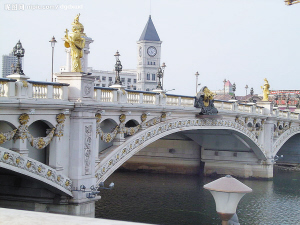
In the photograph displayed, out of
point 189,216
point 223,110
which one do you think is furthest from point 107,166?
point 223,110

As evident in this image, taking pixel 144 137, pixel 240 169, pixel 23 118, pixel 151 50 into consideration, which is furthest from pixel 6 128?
pixel 151 50

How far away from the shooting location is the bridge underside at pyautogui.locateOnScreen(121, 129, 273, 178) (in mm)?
52344

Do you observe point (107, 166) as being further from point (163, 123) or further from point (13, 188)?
point (163, 123)

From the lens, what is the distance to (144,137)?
100ft

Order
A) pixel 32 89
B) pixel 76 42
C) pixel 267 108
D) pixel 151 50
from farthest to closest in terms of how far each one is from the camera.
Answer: pixel 151 50, pixel 267 108, pixel 76 42, pixel 32 89

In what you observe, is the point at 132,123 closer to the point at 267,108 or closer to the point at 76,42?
the point at 76,42

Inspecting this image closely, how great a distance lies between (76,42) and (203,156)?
3156 centimetres

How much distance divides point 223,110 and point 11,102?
86.7 ft

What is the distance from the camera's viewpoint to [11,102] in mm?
19672

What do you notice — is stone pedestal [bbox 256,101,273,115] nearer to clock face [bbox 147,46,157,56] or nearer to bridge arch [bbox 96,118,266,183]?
bridge arch [bbox 96,118,266,183]

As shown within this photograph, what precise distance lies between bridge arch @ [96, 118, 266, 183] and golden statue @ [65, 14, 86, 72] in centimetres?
485

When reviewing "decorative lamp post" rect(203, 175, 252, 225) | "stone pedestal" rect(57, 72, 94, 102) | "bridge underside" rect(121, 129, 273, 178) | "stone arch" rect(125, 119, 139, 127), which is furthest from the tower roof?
"decorative lamp post" rect(203, 175, 252, 225)

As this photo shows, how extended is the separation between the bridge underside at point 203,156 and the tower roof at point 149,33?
118 m

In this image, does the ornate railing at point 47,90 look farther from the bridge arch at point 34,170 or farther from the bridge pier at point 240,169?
the bridge pier at point 240,169
